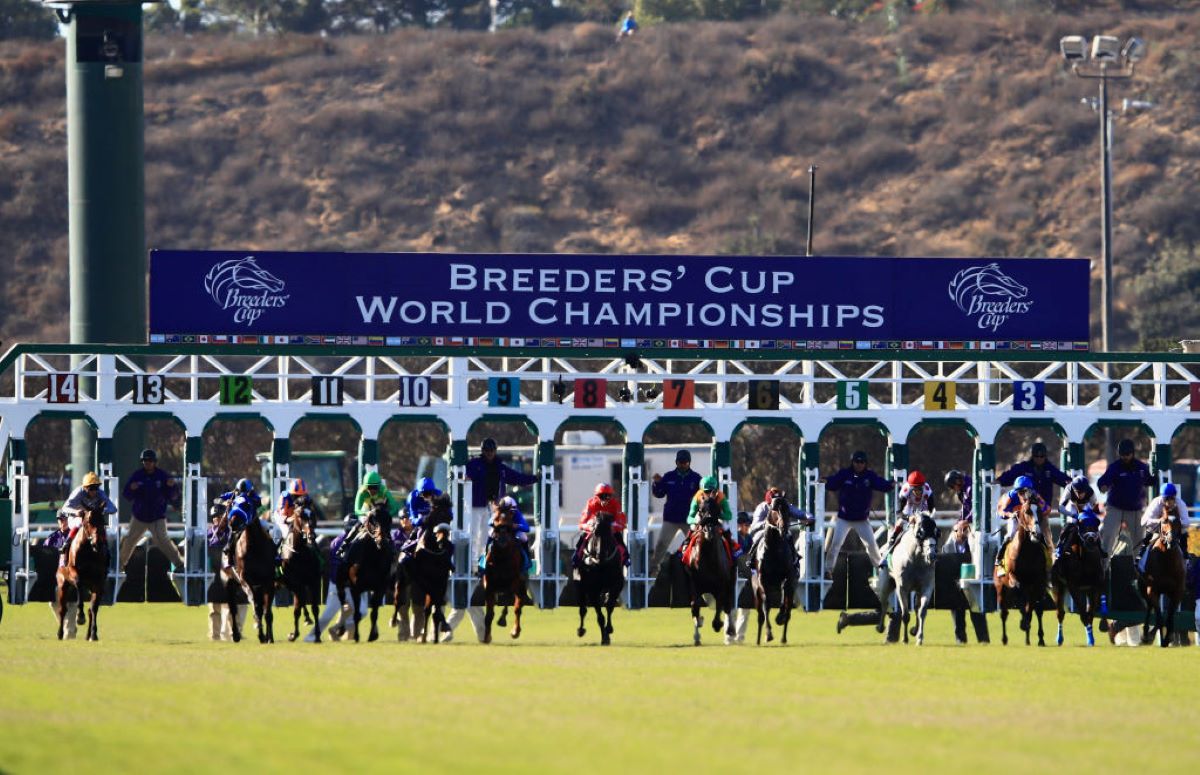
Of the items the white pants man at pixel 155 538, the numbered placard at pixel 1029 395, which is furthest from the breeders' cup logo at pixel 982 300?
the white pants man at pixel 155 538

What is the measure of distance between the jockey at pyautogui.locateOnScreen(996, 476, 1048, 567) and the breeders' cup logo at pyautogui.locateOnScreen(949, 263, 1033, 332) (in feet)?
16.3

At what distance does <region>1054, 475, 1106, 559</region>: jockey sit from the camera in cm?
2447

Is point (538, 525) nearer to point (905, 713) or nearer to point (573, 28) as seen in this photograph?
point (905, 713)

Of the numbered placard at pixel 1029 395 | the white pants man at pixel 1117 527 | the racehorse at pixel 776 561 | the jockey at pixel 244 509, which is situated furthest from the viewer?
the numbered placard at pixel 1029 395

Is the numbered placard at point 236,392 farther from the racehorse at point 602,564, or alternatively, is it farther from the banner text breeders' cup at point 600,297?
the racehorse at point 602,564

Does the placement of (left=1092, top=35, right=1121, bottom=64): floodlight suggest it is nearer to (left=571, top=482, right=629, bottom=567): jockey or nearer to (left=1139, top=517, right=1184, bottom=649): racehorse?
(left=1139, top=517, right=1184, bottom=649): racehorse

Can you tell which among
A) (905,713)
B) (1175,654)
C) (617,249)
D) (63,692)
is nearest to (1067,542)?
(1175,654)

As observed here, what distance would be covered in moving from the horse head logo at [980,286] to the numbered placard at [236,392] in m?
9.02

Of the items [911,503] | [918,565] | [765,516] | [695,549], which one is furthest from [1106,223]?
[695,549]

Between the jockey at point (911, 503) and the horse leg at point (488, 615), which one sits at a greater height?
the jockey at point (911, 503)

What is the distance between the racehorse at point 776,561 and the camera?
24.3 m

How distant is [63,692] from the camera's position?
1723 cm

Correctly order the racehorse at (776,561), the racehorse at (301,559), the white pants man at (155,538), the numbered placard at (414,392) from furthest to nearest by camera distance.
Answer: the numbered placard at (414,392) → the white pants man at (155,538) → the racehorse at (776,561) → the racehorse at (301,559)

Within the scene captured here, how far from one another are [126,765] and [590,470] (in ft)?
104
